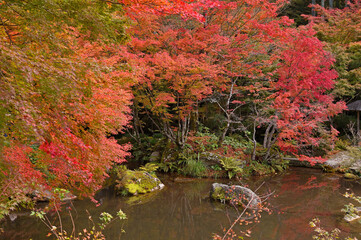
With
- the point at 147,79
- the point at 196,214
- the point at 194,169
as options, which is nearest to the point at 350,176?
the point at 194,169

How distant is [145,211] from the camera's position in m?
7.42

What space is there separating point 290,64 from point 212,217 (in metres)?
7.51

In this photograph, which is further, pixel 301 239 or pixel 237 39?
pixel 237 39

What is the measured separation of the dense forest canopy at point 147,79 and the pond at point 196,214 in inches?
41.6

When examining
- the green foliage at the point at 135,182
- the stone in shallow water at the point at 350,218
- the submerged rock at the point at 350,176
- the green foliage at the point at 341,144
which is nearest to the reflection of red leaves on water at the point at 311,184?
the submerged rock at the point at 350,176

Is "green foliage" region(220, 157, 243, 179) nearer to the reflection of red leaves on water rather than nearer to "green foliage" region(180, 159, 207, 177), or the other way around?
"green foliage" region(180, 159, 207, 177)

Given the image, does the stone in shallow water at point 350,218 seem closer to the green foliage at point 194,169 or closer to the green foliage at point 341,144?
the green foliage at point 194,169

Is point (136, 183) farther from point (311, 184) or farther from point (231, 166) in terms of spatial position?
point (311, 184)

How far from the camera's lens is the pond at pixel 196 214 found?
6.05m

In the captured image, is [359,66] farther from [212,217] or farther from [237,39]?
[212,217]

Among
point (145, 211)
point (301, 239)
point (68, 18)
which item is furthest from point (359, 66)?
point (68, 18)

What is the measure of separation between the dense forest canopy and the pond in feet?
3.46

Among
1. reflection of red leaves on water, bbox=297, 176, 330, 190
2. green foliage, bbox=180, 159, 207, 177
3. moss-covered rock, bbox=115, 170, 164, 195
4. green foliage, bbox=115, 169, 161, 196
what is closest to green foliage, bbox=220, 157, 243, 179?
green foliage, bbox=180, 159, 207, 177

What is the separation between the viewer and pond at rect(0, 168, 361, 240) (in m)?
6.05
